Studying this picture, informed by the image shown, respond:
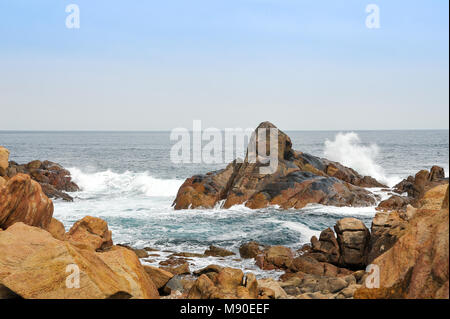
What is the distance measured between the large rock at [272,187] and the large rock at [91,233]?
14.0 m

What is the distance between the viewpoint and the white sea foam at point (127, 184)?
37781 millimetres

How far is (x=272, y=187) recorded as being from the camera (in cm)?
2664

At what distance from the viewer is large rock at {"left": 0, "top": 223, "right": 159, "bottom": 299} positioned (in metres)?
7.49

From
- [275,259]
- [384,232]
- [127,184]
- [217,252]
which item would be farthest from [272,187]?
[127,184]

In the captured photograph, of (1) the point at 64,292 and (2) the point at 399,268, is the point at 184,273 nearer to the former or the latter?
(1) the point at 64,292

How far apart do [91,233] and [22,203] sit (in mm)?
2305

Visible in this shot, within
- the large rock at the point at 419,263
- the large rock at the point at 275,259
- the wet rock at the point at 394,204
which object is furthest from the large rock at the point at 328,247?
the wet rock at the point at 394,204

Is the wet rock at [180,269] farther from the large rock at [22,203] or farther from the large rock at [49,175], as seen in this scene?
the large rock at [49,175]

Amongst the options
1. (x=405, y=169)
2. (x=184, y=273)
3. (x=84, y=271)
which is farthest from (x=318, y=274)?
(x=405, y=169)

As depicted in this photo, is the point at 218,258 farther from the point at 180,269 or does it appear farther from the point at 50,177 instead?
the point at 50,177

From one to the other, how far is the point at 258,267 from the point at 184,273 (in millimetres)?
2757

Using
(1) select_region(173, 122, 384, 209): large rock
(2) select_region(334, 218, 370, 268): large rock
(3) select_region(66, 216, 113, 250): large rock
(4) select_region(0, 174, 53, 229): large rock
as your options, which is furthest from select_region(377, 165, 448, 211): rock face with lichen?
(4) select_region(0, 174, 53, 229): large rock

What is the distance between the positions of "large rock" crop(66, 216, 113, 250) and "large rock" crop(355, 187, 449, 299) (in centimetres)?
760

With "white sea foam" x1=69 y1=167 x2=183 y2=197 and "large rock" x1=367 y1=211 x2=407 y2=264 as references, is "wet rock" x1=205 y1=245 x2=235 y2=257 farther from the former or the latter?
"white sea foam" x1=69 y1=167 x2=183 y2=197
